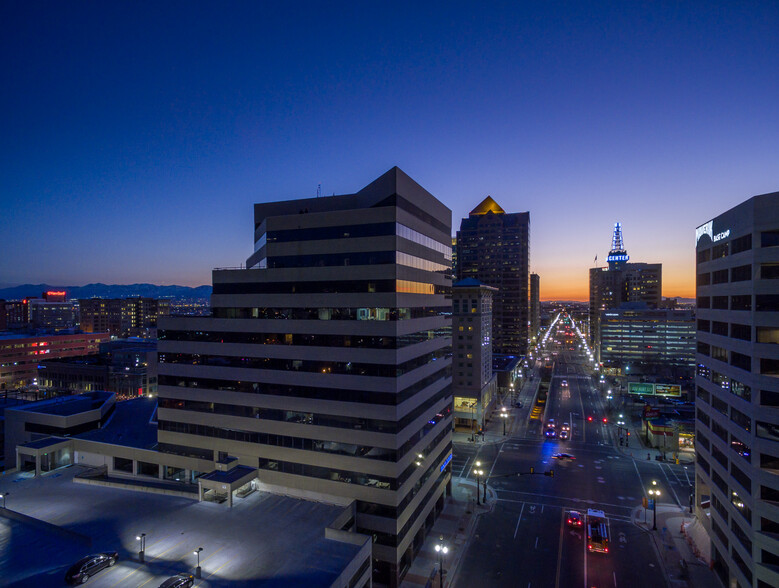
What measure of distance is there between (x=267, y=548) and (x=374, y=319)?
70.3 ft

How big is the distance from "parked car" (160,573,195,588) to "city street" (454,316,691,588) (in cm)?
2532

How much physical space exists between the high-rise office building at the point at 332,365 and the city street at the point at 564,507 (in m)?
9.42

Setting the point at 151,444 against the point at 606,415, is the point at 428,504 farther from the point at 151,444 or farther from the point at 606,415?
the point at 606,415

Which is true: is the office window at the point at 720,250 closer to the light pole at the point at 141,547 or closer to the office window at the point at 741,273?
the office window at the point at 741,273

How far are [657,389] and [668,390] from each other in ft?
9.63

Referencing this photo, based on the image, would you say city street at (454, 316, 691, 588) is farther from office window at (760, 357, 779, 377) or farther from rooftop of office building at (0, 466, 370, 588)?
office window at (760, 357, 779, 377)

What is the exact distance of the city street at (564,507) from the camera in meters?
42.1

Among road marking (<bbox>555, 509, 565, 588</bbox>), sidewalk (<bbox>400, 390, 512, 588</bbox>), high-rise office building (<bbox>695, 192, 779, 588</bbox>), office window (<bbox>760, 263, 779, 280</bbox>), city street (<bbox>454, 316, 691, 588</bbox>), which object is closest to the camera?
high-rise office building (<bbox>695, 192, 779, 588</bbox>)

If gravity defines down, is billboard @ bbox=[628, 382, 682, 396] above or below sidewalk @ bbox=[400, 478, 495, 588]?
above

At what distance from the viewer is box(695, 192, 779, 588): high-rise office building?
3509 centimetres

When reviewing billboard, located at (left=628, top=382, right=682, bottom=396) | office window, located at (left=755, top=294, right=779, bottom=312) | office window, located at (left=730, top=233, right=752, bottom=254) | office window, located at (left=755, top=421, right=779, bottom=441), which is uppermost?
office window, located at (left=730, top=233, right=752, bottom=254)

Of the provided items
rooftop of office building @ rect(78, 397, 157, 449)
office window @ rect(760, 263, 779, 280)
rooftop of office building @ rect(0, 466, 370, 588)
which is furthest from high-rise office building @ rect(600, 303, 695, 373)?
rooftop of office building @ rect(0, 466, 370, 588)

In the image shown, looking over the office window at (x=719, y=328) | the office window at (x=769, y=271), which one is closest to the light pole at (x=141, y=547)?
the office window at (x=769, y=271)

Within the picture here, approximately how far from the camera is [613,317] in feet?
587
